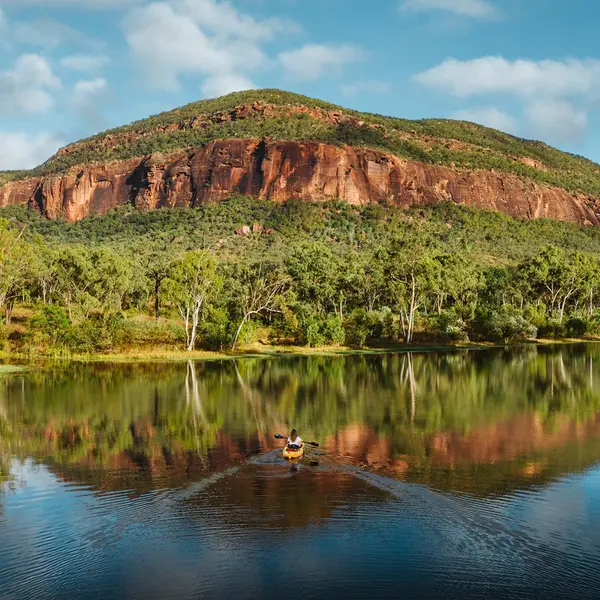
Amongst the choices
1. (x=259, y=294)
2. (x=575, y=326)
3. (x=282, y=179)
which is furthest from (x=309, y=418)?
(x=282, y=179)

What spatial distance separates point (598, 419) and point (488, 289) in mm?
68513

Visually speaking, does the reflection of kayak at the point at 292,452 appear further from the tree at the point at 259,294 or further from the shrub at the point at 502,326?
the shrub at the point at 502,326

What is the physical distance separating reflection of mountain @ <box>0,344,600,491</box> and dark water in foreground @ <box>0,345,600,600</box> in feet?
0.46

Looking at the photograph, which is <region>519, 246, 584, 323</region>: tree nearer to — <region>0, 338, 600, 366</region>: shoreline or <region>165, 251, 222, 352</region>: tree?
<region>0, 338, 600, 366</region>: shoreline

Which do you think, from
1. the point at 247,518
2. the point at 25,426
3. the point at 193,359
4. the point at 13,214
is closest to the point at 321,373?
the point at 193,359

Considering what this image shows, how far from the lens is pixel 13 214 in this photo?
191250 millimetres

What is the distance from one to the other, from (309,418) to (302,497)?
1226 centimetres

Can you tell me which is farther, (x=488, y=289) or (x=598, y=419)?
(x=488, y=289)

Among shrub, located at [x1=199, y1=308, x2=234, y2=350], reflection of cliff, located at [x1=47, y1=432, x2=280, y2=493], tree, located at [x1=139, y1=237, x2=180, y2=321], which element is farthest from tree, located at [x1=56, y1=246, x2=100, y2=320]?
reflection of cliff, located at [x1=47, y1=432, x2=280, y2=493]

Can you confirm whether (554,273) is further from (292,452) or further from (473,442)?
(292,452)

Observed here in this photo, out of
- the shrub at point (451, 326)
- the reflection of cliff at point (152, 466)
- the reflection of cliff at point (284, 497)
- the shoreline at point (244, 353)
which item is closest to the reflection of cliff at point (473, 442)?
the reflection of cliff at point (284, 497)

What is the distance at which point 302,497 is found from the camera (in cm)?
1748

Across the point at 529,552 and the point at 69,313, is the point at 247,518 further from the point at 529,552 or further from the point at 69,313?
the point at 69,313

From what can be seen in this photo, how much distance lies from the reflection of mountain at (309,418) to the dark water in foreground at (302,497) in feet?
0.46
